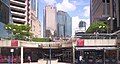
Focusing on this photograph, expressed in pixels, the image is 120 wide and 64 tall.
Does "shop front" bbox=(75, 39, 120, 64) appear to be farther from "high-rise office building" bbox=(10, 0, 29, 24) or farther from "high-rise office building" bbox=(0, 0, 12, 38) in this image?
"high-rise office building" bbox=(10, 0, 29, 24)

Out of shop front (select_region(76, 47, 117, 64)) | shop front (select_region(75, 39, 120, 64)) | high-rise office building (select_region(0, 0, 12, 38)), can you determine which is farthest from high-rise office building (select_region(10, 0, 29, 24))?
shop front (select_region(75, 39, 120, 64))

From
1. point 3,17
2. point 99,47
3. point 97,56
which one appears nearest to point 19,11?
point 3,17

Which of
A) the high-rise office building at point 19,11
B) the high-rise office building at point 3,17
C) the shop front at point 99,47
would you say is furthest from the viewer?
the high-rise office building at point 19,11

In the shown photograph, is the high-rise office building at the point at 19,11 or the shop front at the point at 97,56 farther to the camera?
the high-rise office building at the point at 19,11

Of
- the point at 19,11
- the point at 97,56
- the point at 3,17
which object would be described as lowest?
the point at 97,56

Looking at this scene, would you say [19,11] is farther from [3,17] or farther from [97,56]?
[97,56]

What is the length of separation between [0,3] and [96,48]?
152ft

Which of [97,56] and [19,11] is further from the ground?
[19,11]

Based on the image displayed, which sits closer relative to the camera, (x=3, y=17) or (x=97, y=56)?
(x=97, y=56)

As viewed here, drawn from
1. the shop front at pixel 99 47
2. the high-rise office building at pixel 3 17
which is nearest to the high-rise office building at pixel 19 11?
the high-rise office building at pixel 3 17

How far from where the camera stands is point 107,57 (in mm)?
55281

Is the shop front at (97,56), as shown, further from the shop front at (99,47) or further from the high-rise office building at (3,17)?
the high-rise office building at (3,17)

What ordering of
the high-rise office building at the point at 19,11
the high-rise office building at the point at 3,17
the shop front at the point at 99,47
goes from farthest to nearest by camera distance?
the high-rise office building at the point at 19,11 < the high-rise office building at the point at 3,17 < the shop front at the point at 99,47

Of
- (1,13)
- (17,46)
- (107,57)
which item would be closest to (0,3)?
(1,13)
